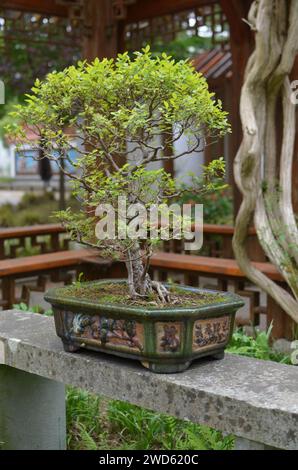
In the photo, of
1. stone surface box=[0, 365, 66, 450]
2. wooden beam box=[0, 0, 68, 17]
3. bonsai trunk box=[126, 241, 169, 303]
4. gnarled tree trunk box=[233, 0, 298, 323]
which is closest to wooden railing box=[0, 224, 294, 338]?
gnarled tree trunk box=[233, 0, 298, 323]

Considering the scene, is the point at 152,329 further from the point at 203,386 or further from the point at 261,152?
the point at 261,152

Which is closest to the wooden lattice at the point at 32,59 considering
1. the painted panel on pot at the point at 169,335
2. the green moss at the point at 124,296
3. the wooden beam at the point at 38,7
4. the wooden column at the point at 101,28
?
the wooden beam at the point at 38,7

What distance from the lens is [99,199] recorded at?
7.47 feet

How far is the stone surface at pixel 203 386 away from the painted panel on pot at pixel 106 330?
0.09m

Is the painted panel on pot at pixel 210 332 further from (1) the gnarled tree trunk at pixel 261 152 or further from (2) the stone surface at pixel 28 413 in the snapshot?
(1) the gnarled tree trunk at pixel 261 152

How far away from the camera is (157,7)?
24.3ft

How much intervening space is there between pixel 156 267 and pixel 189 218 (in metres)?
3.33

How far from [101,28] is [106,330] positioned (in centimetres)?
444

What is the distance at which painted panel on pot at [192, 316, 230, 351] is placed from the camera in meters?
2.20

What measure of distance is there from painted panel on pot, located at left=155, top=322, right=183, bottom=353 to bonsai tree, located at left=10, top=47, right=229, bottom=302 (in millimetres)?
236

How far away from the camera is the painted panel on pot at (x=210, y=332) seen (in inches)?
86.4

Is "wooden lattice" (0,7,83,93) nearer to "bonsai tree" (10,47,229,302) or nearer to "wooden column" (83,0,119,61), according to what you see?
"wooden column" (83,0,119,61)

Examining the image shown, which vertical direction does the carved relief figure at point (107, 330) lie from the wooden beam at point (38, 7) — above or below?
below
